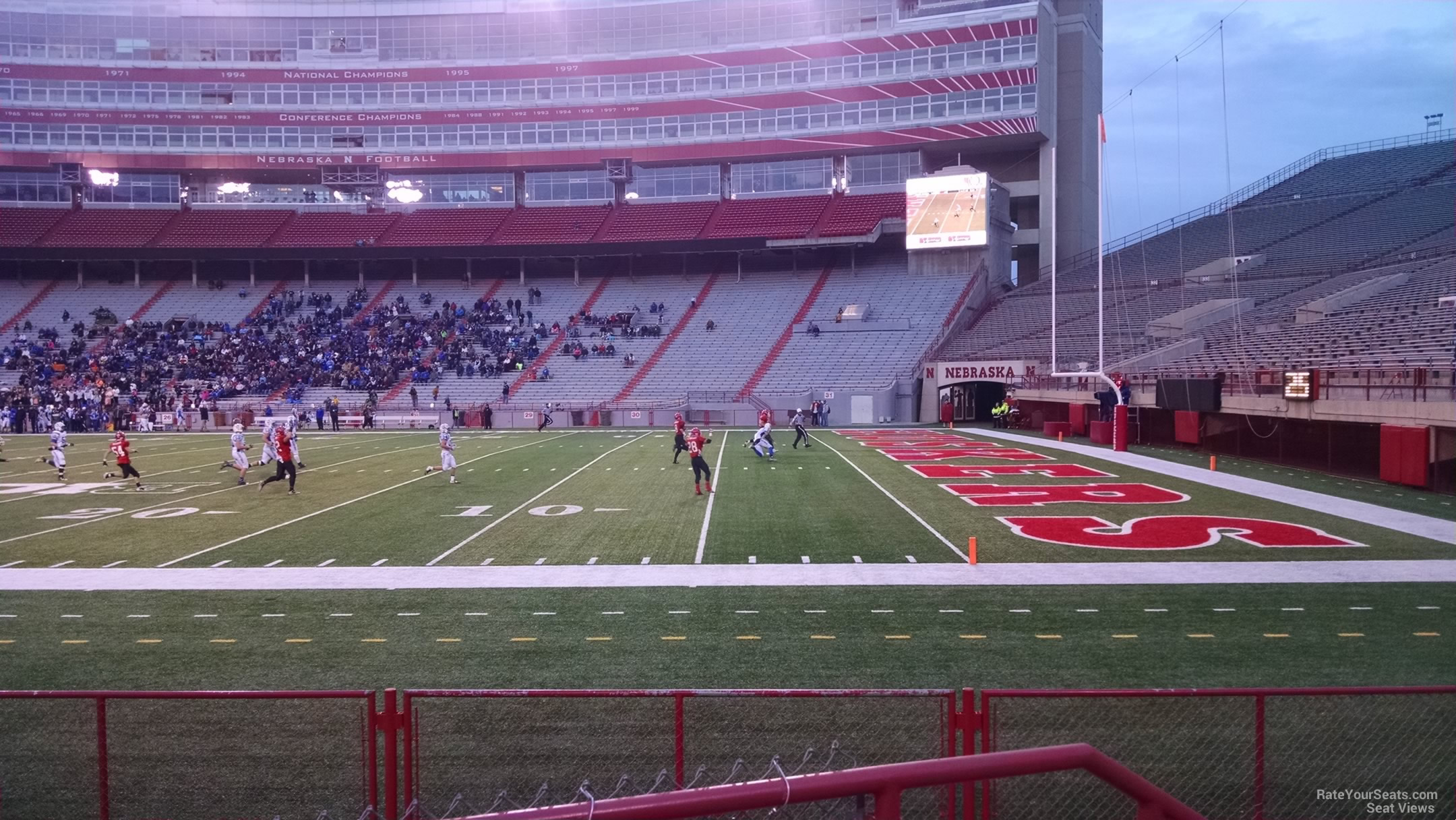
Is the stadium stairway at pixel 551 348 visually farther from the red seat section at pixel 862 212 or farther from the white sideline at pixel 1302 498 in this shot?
the white sideline at pixel 1302 498

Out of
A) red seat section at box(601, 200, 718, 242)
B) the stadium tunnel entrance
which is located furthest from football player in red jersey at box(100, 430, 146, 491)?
red seat section at box(601, 200, 718, 242)

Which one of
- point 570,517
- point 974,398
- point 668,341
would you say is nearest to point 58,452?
point 570,517

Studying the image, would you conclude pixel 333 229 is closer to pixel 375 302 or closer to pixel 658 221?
pixel 375 302

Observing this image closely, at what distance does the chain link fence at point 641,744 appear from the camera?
227 inches

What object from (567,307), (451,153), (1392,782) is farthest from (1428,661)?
(451,153)

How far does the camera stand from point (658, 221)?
202 ft

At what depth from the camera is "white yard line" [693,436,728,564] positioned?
13641 millimetres

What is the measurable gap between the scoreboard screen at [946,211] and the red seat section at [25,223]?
53741 mm

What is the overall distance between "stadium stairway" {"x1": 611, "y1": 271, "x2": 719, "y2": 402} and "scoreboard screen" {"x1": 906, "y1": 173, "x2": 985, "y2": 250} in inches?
513

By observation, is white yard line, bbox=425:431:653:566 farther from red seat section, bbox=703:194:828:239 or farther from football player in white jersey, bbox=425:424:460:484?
red seat section, bbox=703:194:828:239

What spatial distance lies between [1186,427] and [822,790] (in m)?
29.0

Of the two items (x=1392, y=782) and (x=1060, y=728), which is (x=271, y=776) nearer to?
(x=1060, y=728)

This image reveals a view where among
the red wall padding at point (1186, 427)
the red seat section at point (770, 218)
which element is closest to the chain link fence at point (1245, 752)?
the red wall padding at point (1186, 427)

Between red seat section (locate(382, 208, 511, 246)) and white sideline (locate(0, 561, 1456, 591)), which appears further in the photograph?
red seat section (locate(382, 208, 511, 246))
